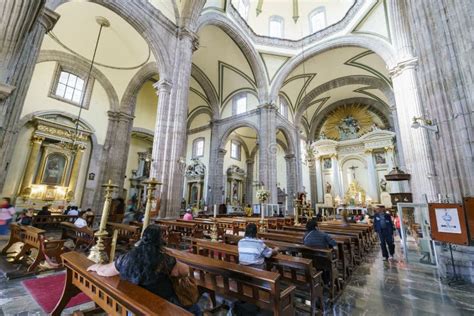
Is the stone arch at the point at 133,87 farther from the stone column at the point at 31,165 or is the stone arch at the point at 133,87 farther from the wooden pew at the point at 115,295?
the wooden pew at the point at 115,295

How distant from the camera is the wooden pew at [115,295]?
3.46 feet

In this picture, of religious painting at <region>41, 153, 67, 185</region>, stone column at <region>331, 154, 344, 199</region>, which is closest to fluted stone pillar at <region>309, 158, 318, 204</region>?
stone column at <region>331, 154, 344, 199</region>

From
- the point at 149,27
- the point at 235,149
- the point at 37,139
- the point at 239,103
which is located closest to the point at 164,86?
the point at 149,27

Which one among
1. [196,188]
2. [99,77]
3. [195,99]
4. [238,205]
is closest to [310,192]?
[238,205]

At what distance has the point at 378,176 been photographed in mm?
18031

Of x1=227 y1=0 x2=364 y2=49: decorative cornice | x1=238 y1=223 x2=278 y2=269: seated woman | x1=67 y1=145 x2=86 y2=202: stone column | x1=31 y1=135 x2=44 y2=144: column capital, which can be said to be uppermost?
x1=227 y1=0 x2=364 y2=49: decorative cornice

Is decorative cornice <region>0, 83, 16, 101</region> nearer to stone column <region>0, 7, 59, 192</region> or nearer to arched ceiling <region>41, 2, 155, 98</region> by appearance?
stone column <region>0, 7, 59, 192</region>

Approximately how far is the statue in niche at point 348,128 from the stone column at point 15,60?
22.1 metres

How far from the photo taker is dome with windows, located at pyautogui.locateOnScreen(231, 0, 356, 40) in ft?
48.4

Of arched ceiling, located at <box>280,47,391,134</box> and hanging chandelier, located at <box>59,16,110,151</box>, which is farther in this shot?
arched ceiling, located at <box>280,47,391,134</box>

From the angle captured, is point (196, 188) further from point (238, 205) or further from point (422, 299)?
point (422, 299)

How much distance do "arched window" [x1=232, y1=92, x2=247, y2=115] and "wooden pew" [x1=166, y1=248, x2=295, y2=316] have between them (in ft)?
47.4

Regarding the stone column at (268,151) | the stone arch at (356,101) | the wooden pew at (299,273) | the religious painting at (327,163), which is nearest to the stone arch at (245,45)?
the stone column at (268,151)

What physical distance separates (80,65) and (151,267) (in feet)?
43.0
